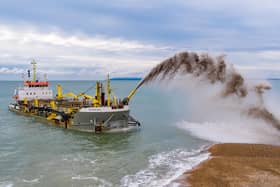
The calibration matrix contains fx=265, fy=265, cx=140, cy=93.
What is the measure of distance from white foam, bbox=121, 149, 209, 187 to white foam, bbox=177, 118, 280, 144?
5271mm

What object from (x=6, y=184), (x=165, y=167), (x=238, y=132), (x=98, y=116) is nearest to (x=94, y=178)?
(x=165, y=167)

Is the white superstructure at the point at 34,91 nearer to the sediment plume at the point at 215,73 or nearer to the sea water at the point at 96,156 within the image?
the sea water at the point at 96,156

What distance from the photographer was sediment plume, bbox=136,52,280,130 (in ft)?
85.5

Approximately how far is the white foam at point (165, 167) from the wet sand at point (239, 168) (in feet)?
2.44

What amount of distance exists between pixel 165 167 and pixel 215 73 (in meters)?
11.9

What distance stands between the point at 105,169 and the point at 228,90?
1515 cm

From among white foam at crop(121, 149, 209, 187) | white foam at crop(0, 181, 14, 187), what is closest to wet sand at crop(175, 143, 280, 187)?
white foam at crop(121, 149, 209, 187)

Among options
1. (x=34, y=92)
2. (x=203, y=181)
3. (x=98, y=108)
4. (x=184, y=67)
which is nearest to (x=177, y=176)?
(x=203, y=181)

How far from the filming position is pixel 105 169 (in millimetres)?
18625

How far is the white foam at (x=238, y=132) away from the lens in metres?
25.2

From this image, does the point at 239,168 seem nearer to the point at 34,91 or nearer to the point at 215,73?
the point at 215,73

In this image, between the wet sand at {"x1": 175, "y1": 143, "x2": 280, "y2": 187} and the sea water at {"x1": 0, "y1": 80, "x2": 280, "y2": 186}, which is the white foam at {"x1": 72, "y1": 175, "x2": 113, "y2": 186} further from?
the wet sand at {"x1": 175, "y1": 143, "x2": 280, "y2": 187}

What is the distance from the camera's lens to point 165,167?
18.8 metres

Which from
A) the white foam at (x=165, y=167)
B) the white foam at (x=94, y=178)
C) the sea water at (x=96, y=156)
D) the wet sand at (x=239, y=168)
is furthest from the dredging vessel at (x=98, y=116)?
the white foam at (x=94, y=178)
